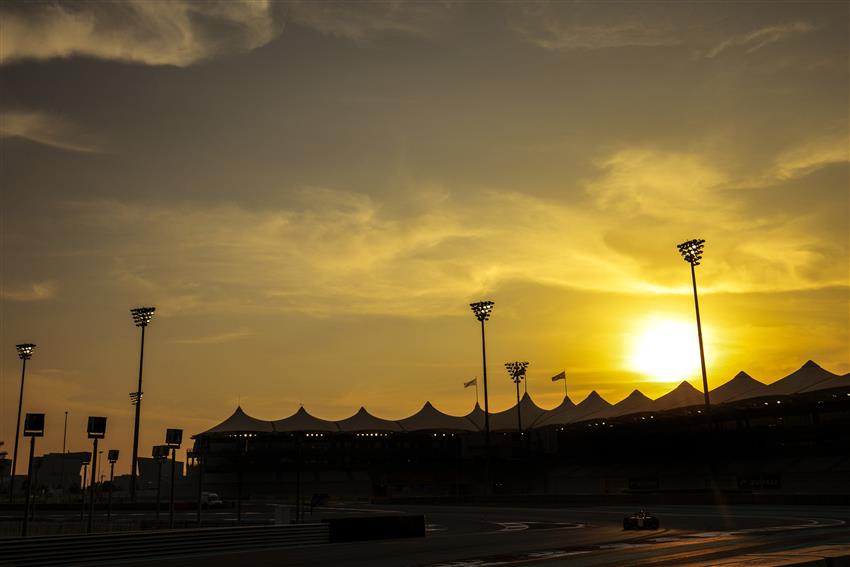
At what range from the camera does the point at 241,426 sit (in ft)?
408

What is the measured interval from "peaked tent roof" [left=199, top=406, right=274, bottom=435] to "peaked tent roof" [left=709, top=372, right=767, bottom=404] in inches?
2593

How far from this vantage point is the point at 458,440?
148 meters

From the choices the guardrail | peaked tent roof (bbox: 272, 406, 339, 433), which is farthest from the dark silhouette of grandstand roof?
the guardrail

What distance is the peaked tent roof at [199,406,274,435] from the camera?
12300 cm

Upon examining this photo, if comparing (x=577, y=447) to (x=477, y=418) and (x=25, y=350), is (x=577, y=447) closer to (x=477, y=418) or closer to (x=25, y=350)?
(x=477, y=418)

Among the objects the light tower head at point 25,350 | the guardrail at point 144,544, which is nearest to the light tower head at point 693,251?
the guardrail at point 144,544

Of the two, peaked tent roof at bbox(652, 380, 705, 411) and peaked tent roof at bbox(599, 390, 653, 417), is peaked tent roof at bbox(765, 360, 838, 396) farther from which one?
peaked tent roof at bbox(599, 390, 653, 417)

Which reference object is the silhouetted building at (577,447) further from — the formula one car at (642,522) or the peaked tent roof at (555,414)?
the formula one car at (642,522)

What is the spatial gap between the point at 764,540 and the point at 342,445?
114303 mm

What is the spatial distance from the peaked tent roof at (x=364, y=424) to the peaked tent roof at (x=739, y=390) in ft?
179

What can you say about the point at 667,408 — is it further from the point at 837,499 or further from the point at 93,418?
the point at 93,418

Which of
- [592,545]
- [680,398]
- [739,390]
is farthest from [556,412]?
[592,545]

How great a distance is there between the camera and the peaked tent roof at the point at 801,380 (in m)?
86.9

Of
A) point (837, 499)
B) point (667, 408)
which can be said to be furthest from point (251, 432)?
point (837, 499)
